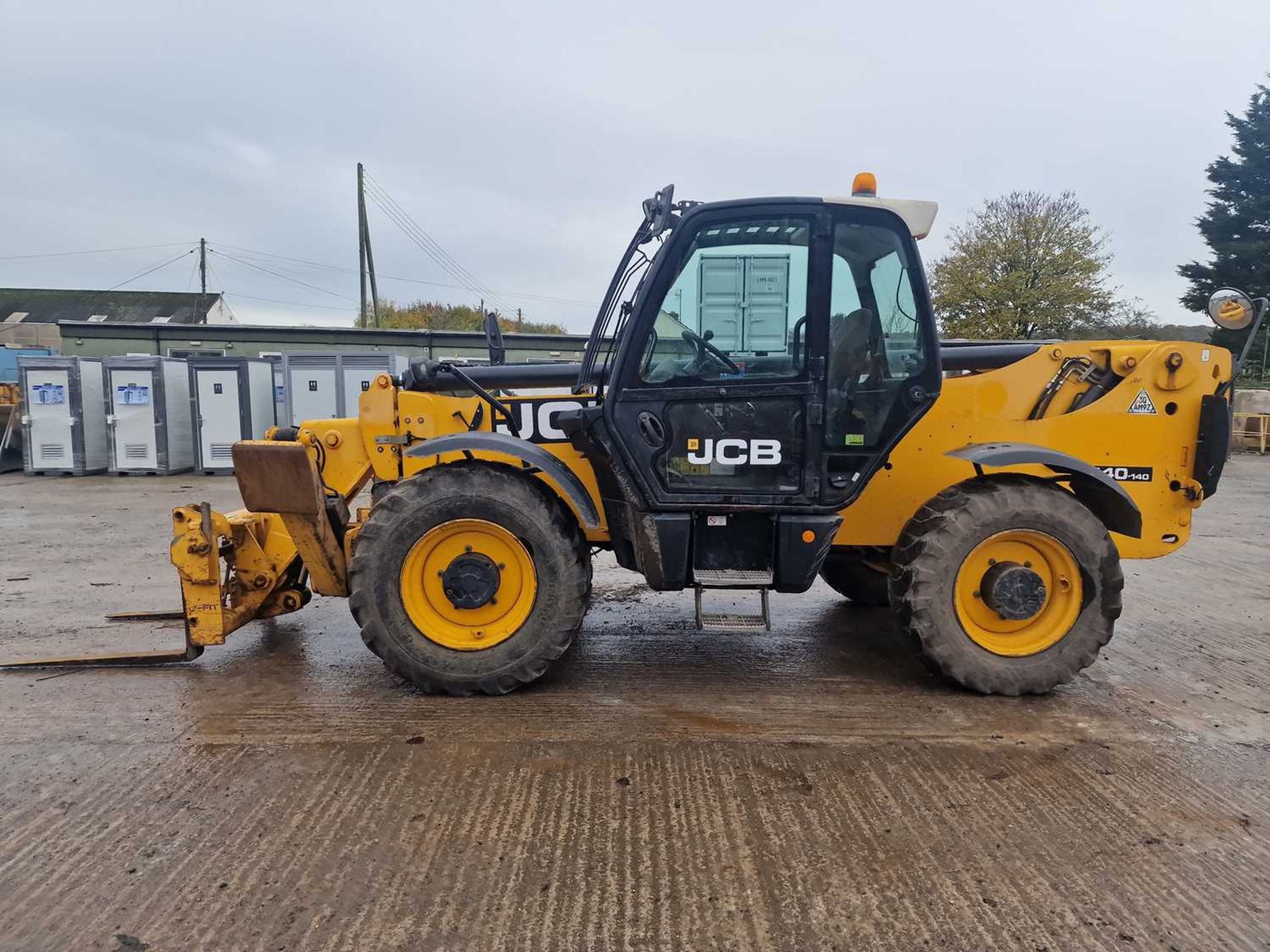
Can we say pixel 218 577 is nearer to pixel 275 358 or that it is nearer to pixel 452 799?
pixel 452 799

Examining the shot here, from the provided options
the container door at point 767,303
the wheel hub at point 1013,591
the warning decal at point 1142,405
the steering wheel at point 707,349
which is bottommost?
the wheel hub at point 1013,591

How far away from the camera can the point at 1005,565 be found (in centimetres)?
389

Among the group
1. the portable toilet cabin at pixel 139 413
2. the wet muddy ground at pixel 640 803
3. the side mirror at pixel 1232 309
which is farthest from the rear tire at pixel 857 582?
the portable toilet cabin at pixel 139 413

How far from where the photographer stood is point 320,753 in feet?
10.8

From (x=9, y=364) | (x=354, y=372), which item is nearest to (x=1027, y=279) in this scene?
(x=354, y=372)

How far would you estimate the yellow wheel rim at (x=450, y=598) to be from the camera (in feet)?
12.8

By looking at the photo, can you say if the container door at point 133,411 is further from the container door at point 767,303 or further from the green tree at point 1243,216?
the green tree at point 1243,216

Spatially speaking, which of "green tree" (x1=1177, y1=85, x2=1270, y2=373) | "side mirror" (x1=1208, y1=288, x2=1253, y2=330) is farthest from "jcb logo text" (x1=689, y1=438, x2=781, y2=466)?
"green tree" (x1=1177, y1=85, x2=1270, y2=373)

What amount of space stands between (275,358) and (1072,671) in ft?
50.4

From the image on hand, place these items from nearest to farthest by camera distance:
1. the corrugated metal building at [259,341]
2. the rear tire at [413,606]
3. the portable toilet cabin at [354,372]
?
the rear tire at [413,606], the portable toilet cabin at [354,372], the corrugated metal building at [259,341]

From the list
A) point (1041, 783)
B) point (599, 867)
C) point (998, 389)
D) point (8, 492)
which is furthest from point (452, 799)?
point (8, 492)

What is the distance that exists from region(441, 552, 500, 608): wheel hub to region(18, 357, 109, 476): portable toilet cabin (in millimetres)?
14427

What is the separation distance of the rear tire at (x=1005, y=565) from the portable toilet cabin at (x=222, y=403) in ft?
46.6

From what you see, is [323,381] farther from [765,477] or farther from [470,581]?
[765,477]
